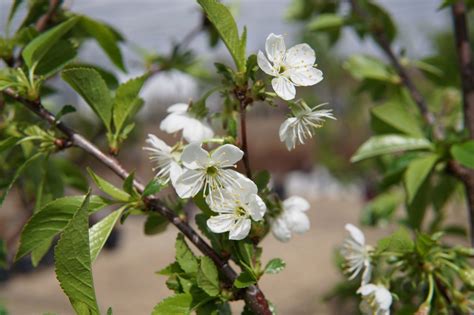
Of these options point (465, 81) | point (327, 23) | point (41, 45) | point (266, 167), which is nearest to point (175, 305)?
point (41, 45)

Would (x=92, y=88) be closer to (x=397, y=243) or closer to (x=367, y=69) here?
(x=397, y=243)

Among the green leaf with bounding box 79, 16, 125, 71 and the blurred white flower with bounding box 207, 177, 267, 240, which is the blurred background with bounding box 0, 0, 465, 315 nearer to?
the green leaf with bounding box 79, 16, 125, 71

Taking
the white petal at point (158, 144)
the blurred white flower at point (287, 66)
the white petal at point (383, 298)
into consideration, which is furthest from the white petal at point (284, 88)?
the white petal at point (383, 298)

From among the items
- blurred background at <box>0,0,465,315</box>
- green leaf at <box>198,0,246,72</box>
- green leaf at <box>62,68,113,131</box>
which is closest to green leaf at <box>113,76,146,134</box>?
green leaf at <box>62,68,113,131</box>

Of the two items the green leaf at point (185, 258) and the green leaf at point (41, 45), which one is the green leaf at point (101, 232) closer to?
the green leaf at point (185, 258)

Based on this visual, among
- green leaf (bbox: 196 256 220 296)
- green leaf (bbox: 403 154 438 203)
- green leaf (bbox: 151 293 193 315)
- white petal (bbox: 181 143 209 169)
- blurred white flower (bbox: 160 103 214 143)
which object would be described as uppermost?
white petal (bbox: 181 143 209 169)

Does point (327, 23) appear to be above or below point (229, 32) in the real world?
below

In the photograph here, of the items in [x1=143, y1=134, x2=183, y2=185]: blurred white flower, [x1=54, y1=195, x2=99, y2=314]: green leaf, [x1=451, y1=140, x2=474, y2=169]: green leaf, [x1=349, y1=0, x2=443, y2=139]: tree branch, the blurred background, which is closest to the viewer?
[x1=54, y1=195, x2=99, y2=314]: green leaf
